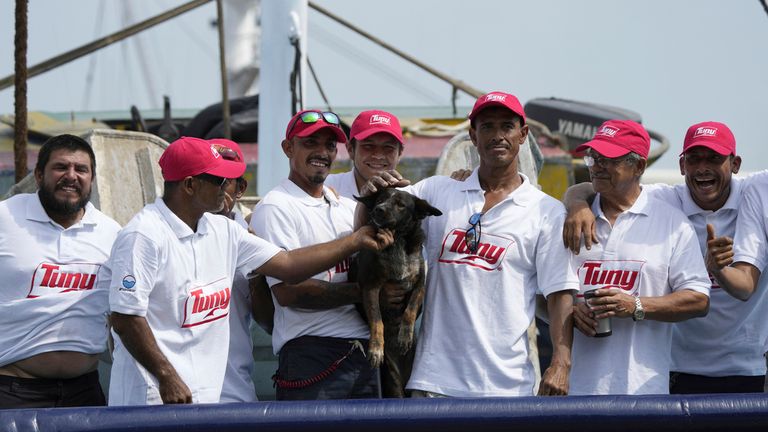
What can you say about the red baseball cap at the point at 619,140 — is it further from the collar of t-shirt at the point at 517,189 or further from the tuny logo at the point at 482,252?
the tuny logo at the point at 482,252

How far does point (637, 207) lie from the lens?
4.19 metres

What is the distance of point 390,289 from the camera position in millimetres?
4211

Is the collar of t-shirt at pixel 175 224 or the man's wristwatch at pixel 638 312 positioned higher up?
the collar of t-shirt at pixel 175 224

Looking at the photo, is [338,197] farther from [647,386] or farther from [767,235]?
[767,235]

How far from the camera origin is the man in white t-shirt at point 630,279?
3955 mm

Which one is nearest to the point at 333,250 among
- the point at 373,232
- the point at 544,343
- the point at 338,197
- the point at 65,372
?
the point at 373,232

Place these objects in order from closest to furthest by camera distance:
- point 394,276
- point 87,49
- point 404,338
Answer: point 394,276
point 404,338
point 87,49

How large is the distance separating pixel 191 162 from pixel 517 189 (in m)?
1.38

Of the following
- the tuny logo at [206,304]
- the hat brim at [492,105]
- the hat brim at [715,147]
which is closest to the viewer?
the tuny logo at [206,304]

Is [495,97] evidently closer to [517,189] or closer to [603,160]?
[517,189]

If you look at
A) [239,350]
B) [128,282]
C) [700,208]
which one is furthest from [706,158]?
[128,282]

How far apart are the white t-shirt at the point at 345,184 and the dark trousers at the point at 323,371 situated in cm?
86

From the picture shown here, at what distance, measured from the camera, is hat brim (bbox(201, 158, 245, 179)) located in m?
3.81

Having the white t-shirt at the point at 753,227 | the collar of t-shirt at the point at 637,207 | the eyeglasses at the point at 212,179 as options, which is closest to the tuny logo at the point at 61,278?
the eyeglasses at the point at 212,179
